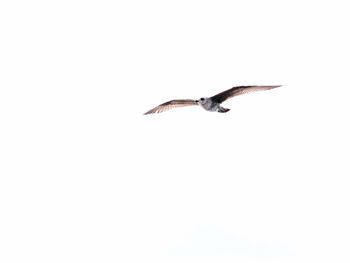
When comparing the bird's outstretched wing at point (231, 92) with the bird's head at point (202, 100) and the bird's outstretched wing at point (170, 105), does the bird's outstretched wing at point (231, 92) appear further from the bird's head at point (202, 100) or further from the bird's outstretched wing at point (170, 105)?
the bird's outstretched wing at point (170, 105)

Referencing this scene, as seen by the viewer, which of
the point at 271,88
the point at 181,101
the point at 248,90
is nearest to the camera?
the point at 271,88

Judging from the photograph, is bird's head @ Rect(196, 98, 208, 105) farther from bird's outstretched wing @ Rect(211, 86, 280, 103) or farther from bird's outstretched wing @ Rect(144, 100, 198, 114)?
bird's outstretched wing @ Rect(144, 100, 198, 114)

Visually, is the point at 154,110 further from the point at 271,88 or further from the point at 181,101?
the point at 271,88

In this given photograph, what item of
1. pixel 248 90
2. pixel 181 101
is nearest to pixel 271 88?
pixel 248 90

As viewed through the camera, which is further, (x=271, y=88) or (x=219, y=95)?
(x=219, y=95)

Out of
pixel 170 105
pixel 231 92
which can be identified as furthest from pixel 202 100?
pixel 170 105

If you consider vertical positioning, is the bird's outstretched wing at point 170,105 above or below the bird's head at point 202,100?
above

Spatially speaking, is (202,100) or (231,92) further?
(202,100)

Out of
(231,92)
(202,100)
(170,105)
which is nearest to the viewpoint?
(231,92)

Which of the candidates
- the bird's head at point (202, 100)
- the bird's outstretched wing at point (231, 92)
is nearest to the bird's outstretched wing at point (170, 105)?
the bird's head at point (202, 100)

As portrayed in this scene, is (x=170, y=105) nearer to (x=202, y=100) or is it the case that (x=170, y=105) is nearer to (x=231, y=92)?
(x=202, y=100)

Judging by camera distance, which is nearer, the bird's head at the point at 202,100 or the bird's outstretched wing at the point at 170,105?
the bird's head at the point at 202,100
